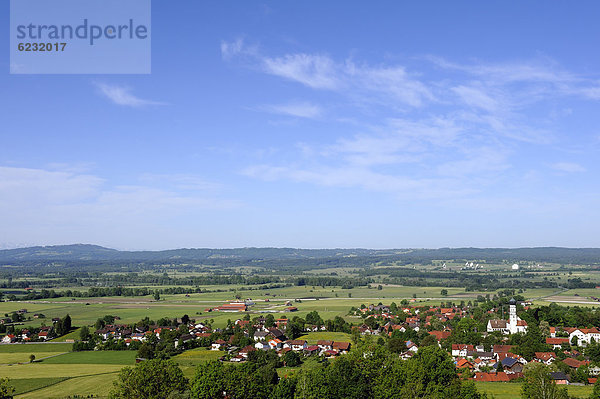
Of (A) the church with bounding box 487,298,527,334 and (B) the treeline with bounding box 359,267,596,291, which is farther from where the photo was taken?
(B) the treeline with bounding box 359,267,596,291

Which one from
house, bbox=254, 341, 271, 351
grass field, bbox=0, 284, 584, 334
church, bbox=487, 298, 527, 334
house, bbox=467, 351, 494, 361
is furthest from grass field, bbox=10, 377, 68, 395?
church, bbox=487, 298, 527, 334

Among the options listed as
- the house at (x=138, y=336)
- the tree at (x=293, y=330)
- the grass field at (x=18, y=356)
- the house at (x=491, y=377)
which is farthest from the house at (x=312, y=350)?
the grass field at (x=18, y=356)

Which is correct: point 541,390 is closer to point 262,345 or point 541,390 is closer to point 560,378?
point 560,378

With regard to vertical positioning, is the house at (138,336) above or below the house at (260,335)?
below

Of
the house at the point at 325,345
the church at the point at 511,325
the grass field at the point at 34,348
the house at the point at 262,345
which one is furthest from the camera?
the church at the point at 511,325

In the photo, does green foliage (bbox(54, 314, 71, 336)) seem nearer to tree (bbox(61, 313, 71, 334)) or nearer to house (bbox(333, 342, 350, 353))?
tree (bbox(61, 313, 71, 334))

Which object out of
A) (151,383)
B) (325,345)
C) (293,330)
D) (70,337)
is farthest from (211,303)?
(151,383)

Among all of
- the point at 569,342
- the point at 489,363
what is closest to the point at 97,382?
the point at 489,363

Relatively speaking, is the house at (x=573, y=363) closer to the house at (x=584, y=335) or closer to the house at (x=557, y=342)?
the house at (x=557, y=342)
